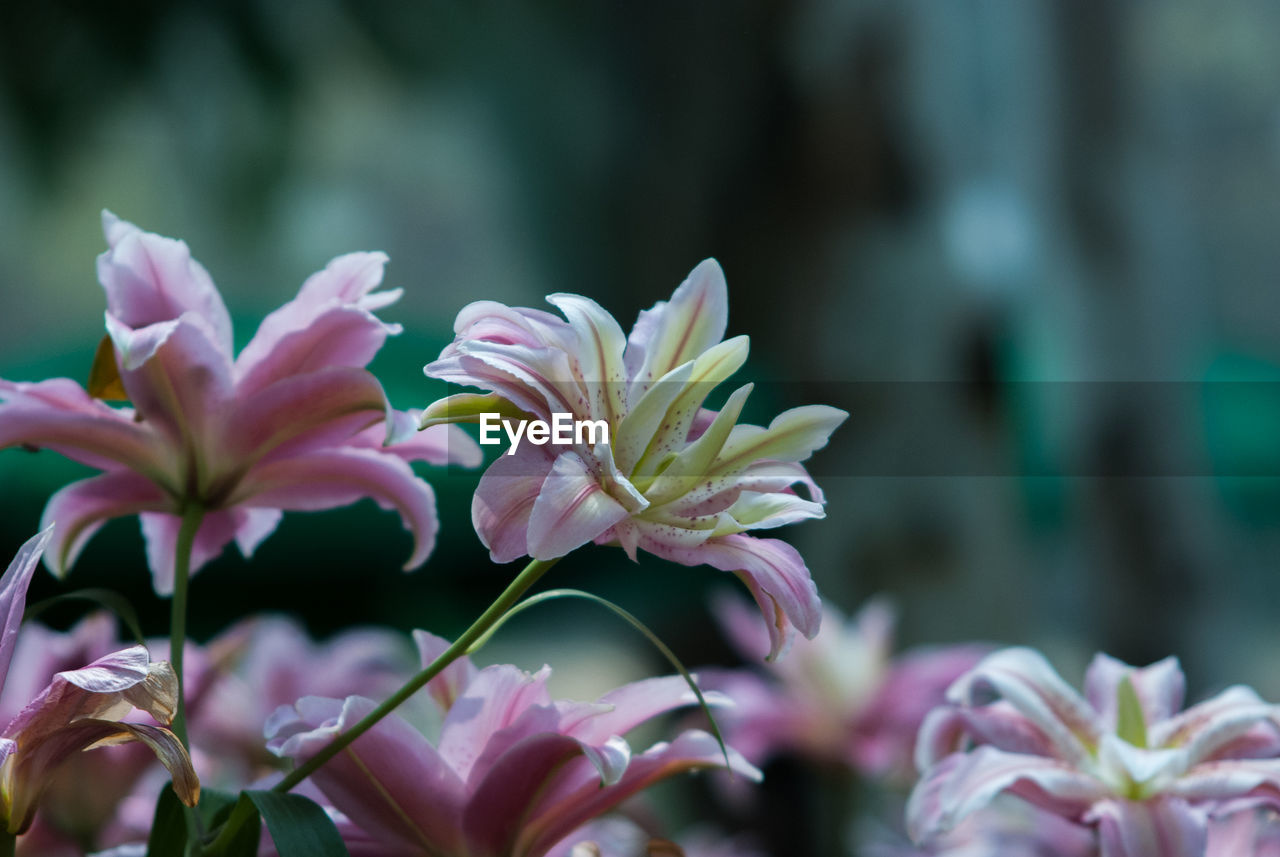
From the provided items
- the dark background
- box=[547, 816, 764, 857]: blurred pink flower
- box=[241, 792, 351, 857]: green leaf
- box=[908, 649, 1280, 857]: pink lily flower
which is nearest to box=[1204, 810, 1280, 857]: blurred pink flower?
box=[908, 649, 1280, 857]: pink lily flower

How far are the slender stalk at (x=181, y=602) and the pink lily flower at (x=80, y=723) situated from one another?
0.03 meters

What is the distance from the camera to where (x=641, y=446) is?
0.91ft

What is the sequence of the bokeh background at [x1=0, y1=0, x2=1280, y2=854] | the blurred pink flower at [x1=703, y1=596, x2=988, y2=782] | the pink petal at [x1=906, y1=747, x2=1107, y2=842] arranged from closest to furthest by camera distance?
1. the pink petal at [x1=906, y1=747, x2=1107, y2=842]
2. the blurred pink flower at [x1=703, y1=596, x2=988, y2=782]
3. the bokeh background at [x1=0, y1=0, x2=1280, y2=854]

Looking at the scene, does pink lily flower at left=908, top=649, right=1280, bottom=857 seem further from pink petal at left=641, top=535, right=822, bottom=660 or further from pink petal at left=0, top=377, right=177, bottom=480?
pink petal at left=0, top=377, right=177, bottom=480

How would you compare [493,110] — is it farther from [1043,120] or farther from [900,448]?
[900,448]

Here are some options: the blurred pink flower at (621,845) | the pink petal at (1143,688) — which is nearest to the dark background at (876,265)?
the blurred pink flower at (621,845)

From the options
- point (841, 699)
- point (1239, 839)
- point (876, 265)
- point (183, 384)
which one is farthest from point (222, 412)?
point (876, 265)

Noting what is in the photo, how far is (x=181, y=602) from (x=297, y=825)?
8cm

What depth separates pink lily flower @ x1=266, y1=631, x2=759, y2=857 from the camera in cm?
28

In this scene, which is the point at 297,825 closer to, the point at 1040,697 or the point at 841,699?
the point at 1040,697

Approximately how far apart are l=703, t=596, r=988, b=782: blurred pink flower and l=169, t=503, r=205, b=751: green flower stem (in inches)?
15.1

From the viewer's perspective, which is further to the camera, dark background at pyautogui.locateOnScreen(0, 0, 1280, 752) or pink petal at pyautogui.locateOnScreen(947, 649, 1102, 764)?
dark background at pyautogui.locateOnScreen(0, 0, 1280, 752)

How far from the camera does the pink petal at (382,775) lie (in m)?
0.28

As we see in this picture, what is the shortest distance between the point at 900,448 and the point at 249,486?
105 centimetres
